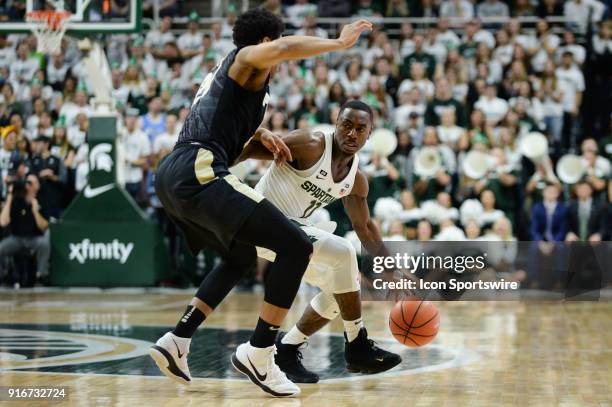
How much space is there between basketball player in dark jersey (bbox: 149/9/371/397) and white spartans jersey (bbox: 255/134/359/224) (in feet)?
1.96

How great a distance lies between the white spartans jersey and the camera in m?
6.57

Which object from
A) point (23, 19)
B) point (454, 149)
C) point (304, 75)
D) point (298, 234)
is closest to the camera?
point (298, 234)

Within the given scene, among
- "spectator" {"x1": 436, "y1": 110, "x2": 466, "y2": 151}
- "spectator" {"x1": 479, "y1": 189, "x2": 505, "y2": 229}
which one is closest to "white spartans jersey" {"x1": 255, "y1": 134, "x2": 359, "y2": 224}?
"spectator" {"x1": 479, "y1": 189, "x2": 505, "y2": 229}

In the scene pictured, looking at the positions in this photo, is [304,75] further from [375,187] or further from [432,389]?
[432,389]

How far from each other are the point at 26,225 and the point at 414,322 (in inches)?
358

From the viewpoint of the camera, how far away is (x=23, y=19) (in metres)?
13.6

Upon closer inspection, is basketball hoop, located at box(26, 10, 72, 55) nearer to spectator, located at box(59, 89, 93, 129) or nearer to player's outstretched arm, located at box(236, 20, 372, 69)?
spectator, located at box(59, 89, 93, 129)

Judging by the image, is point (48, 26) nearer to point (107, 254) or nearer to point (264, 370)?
point (107, 254)

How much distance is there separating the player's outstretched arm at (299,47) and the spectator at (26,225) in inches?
375

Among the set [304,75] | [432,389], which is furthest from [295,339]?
[304,75]

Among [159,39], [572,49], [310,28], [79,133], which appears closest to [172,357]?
[79,133]

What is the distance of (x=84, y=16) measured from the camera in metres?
13.7

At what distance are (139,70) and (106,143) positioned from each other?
3.85m

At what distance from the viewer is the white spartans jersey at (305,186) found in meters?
6.57
